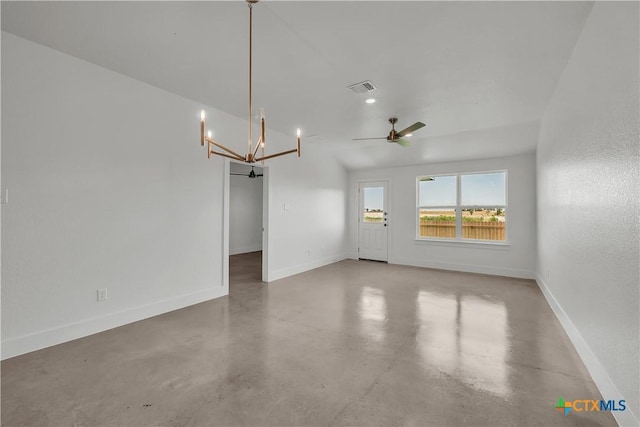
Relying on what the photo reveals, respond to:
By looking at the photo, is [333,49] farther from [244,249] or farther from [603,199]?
[244,249]

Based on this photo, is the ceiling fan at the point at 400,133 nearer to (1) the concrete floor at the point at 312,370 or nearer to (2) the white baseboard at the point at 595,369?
(1) the concrete floor at the point at 312,370

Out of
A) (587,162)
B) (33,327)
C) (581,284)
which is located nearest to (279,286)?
(33,327)

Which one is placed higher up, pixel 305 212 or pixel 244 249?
pixel 305 212

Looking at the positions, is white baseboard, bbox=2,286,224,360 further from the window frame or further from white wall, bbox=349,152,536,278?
the window frame

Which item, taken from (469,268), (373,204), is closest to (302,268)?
(373,204)

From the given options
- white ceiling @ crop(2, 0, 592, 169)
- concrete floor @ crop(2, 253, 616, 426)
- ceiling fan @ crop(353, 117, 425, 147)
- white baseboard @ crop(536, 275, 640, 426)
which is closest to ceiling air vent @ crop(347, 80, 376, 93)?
white ceiling @ crop(2, 0, 592, 169)

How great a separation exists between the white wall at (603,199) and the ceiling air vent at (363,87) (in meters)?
1.84

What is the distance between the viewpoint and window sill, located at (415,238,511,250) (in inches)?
223

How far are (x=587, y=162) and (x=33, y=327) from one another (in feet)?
16.4

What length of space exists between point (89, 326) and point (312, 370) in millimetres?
2394

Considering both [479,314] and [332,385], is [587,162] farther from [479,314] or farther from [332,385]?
[332,385]

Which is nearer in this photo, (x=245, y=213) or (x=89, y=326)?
(x=89, y=326)

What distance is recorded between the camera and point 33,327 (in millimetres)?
2527

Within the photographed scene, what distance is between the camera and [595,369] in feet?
6.83
